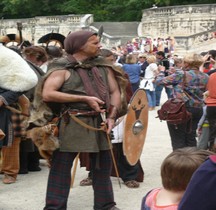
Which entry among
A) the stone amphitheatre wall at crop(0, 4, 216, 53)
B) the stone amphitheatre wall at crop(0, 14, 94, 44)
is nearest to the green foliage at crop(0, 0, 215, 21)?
the stone amphitheatre wall at crop(0, 14, 94, 44)

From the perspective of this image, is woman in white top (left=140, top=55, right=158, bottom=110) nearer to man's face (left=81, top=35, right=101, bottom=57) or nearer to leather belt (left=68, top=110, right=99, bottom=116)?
man's face (left=81, top=35, right=101, bottom=57)

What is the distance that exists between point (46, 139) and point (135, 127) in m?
1.11

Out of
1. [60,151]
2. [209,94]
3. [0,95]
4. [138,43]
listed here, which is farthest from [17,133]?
[138,43]

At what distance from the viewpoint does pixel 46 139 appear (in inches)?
199

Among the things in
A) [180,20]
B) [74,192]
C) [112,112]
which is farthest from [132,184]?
[180,20]

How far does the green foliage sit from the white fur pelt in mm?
42145

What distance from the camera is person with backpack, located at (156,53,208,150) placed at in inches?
281

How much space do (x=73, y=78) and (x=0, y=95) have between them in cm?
123

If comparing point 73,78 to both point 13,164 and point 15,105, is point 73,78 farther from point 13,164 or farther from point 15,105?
point 13,164

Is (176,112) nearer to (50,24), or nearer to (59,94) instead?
(59,94)

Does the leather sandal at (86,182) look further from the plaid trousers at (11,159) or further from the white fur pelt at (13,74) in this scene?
the white fur pelt at (13,74)

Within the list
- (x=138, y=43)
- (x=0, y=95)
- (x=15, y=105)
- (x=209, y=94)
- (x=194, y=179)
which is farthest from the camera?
(x=138, y=43)

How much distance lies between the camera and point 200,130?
7.83 meters

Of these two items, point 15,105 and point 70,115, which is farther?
point 15,105
